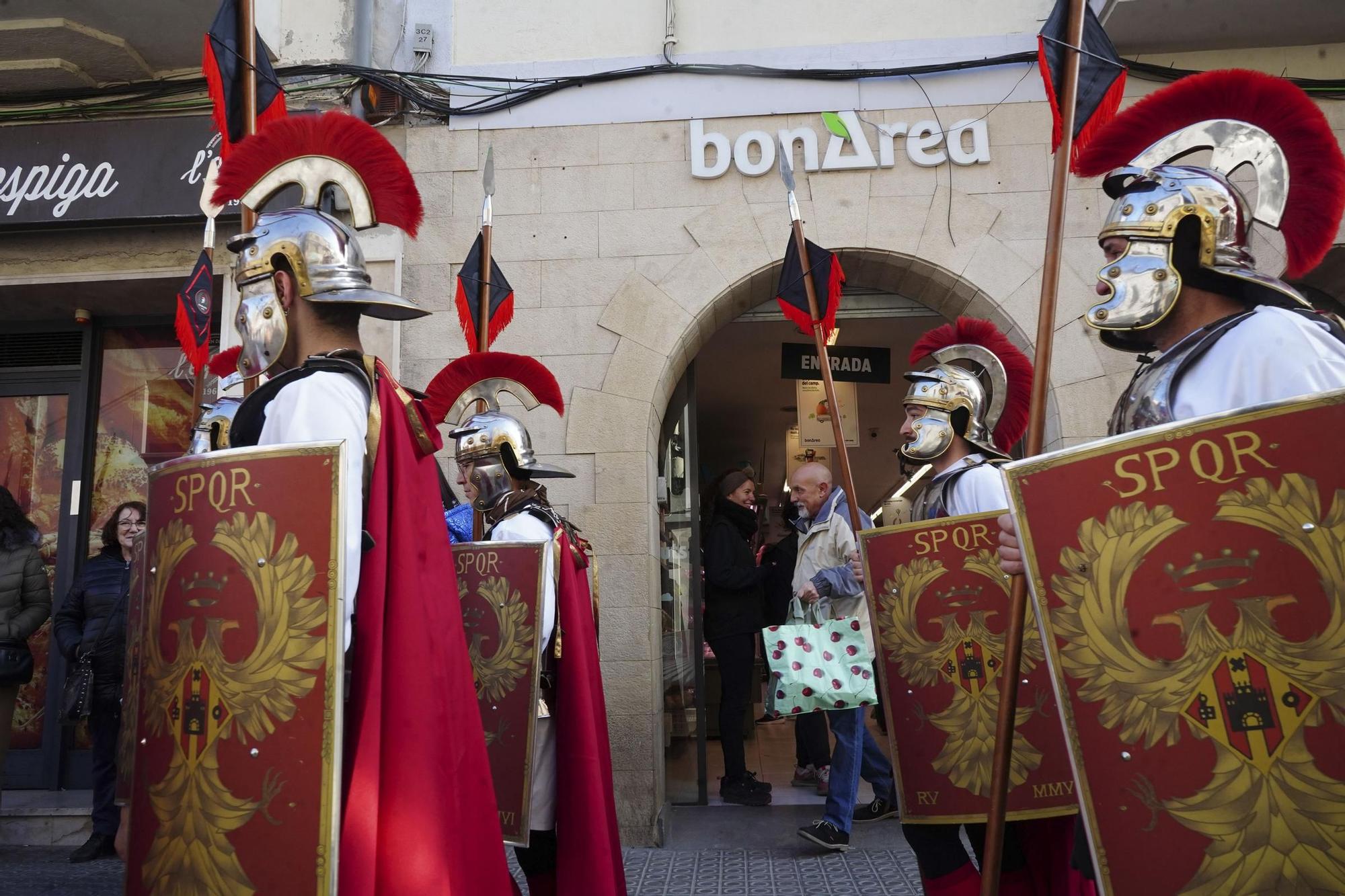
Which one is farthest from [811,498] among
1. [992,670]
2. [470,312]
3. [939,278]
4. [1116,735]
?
[1116,735]

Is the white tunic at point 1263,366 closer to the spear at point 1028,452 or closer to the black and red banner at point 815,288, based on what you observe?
the spear at point 1028,452

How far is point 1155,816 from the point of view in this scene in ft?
5.40

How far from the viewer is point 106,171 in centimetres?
615

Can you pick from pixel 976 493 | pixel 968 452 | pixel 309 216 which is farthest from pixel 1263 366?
pixel 309 216

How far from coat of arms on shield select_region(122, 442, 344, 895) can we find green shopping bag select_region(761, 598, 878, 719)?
2.59 meters

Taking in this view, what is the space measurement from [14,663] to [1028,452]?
485 centimetres

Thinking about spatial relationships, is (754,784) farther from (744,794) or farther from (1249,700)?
(1249,700)

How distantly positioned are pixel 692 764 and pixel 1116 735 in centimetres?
462

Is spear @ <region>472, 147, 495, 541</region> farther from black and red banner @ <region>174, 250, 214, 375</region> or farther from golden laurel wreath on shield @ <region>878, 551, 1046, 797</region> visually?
golden laurel wreath on shield @ <region>878, 551, 1046, 797</region>

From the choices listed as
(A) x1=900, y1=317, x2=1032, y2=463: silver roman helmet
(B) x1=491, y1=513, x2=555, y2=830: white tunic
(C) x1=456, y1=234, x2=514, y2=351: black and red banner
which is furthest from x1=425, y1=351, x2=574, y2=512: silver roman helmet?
(A) x1=900, y1=317, x2=1032, y2=463: silver roman helmet

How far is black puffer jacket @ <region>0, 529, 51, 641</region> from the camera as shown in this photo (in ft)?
16.6

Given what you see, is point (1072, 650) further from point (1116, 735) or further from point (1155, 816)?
point (1155, 816)

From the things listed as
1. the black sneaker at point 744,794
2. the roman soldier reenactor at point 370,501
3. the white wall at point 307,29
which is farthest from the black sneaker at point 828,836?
the white wall at point 307,29

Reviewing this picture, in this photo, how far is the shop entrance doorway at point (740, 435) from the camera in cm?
613
